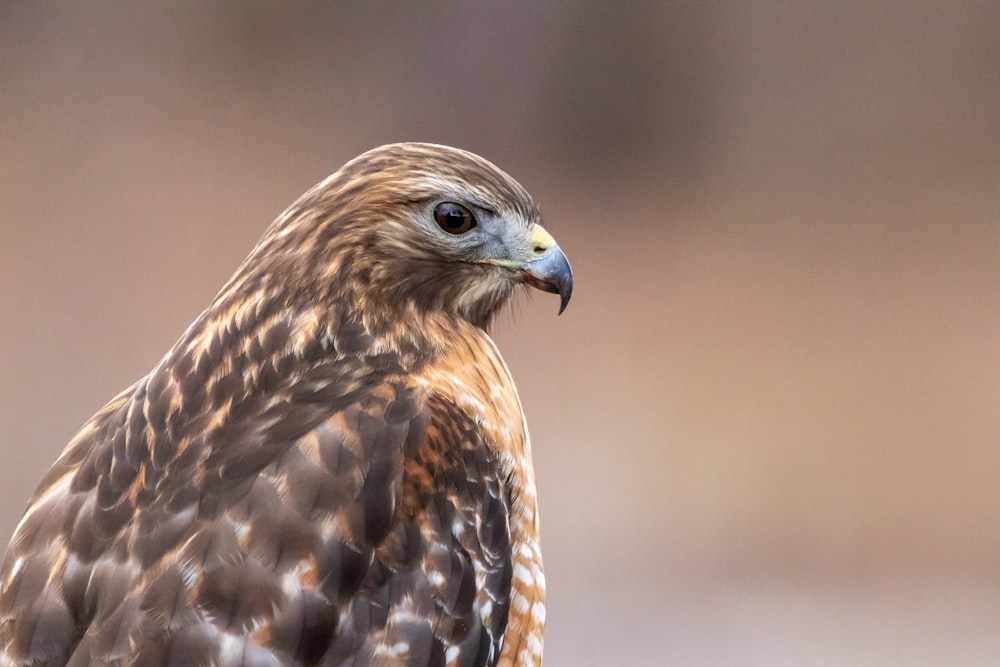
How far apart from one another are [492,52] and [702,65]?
88cm

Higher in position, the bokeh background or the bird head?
the bird head

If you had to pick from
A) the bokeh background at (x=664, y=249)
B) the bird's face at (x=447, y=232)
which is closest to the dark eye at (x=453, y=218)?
the bird's face at (x=447, y=232)

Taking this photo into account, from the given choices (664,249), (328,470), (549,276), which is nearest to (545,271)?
(549,276)

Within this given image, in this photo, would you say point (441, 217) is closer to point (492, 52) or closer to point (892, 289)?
point (492, 52)

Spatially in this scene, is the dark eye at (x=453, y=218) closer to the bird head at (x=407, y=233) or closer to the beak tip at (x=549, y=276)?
the bird head at (x=407, y=233)

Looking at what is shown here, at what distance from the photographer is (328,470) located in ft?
4.55

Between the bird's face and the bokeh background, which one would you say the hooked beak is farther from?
the bokeh background

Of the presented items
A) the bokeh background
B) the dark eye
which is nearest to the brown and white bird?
the dark eye

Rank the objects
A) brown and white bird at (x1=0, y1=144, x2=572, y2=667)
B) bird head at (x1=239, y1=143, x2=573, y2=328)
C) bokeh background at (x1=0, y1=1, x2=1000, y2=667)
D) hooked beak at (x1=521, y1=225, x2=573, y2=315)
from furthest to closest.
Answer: bokeh background at (x1=0, y1=1, x2=1000, y2=667), hooked beak at (x1=521, y1=225, x2=573, y2=315), bird head at (x1=239, y1=143, x2=573, y2=328), brown and white bird at (x1=0, y1=144, x2=572, y2=667)

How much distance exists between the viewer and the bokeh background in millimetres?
4617

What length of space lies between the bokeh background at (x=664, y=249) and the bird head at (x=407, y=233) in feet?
9.67

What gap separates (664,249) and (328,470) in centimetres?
389

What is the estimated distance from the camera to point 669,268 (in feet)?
16.9

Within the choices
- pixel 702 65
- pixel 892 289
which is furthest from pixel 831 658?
pixel 702 65
